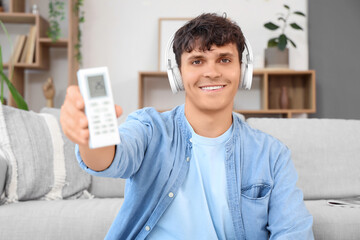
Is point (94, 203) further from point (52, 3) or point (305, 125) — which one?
point (52, 3)

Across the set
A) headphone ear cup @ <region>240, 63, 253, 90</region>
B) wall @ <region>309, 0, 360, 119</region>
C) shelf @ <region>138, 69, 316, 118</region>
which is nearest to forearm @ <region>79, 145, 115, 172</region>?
headphone ear cup @ <region>240, 63, 253, 90</region>

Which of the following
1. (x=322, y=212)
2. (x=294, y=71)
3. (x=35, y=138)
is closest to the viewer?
(x=322, y=212)

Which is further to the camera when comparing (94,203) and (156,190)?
(94,203)

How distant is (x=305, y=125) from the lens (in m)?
2.07

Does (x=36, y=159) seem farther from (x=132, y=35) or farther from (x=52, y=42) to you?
(x=132, y=35)

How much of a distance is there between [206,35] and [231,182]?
1.44ft

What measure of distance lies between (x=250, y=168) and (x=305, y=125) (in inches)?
38.7

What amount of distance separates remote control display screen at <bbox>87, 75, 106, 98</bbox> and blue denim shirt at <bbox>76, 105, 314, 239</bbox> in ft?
1.20

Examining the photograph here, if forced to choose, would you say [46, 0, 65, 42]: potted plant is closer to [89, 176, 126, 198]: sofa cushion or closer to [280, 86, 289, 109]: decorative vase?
[89, 176, 126, 198]: sofa cushion

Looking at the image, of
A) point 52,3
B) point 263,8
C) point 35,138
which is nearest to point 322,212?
point 35,138

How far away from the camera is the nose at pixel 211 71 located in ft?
3.74

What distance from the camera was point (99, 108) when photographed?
2.13 ft

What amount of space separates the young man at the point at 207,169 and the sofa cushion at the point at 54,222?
47cm

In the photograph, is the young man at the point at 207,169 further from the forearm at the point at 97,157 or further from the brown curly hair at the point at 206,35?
the forearm at the point at 97,157
